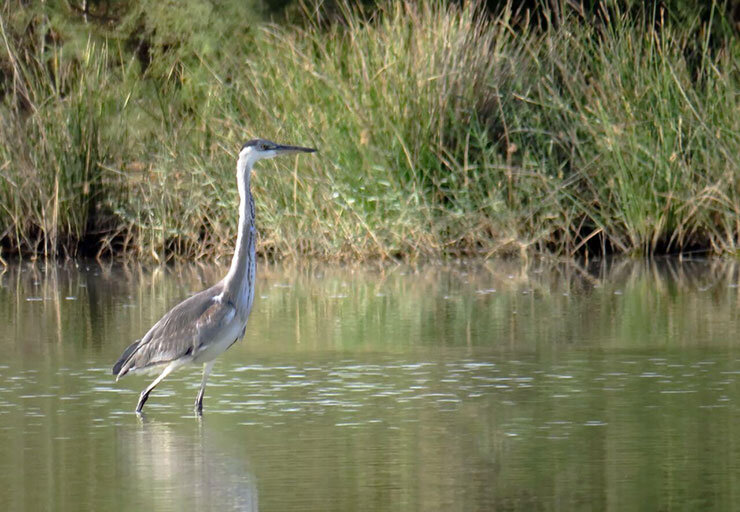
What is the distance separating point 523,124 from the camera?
15227 millimetres

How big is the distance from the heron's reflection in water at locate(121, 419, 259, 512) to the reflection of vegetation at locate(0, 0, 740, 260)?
25.3ft

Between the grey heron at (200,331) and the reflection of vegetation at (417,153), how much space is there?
660 centimetres

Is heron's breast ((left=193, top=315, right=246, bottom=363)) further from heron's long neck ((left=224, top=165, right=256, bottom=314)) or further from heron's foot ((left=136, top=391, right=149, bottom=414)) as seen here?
heron's foot ((left=136, top=391, right=149, bottom=414))

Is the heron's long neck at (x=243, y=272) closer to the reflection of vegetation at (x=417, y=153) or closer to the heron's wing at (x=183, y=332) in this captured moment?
the heron's wing at (x=183, y=332)

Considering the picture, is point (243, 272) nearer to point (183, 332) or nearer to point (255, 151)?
point (183, 332)

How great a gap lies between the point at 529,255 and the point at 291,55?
3.14 metres

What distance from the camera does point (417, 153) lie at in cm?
1466

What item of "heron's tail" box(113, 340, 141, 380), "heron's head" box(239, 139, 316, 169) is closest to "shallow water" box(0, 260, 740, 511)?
"heron's tail" box(113, 340, 141, 380)

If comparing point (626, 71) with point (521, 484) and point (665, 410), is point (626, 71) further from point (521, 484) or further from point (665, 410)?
point (521, 484)

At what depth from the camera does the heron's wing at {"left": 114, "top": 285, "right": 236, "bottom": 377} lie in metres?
7.46

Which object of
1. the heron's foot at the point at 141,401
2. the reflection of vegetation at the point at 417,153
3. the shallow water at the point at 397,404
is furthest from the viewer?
the reflection of vegetation at the point at 417,153

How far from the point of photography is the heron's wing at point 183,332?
24.5 ft

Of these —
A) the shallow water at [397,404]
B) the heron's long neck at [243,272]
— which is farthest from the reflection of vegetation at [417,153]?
the heron's long neck at [243,272]

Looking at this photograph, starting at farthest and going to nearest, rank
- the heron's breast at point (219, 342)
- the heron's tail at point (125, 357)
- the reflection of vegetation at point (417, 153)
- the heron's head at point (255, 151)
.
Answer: the reflection of vegetation at point (417, 153)
the heron's head at point (255, 151)
the heron's tail at point (125, 357)
the heron's breast at point (219, 342)
